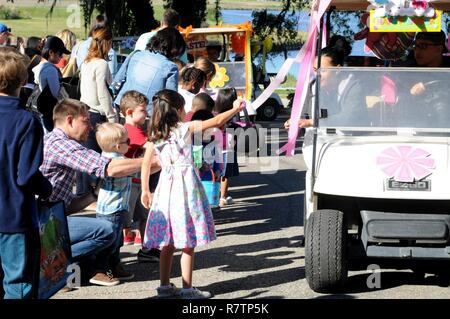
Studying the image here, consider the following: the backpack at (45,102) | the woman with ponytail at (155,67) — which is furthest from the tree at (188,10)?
the woman with ponytail at (155,67)

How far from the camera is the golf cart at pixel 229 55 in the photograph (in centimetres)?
1410

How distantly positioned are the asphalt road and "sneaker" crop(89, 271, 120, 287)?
0.05m

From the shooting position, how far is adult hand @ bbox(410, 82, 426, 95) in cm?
587

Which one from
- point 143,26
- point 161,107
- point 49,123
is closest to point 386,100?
point 161,107

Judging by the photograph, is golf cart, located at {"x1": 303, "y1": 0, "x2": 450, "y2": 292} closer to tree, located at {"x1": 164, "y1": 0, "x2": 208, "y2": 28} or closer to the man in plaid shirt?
the man in plaid shirt

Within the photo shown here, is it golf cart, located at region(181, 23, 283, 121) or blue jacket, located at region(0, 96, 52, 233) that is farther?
golf cart, located at region(181, 23, 283, 121)

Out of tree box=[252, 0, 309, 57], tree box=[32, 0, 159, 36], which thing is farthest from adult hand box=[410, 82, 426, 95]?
tree box=[252, 0, 309, 57]

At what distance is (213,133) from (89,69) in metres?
1.26

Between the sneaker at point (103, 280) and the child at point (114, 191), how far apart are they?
0.05 ft

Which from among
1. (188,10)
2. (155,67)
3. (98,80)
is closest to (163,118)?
(155,67)

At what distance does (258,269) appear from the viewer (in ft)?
20.9

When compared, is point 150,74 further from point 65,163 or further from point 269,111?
point 269,111
